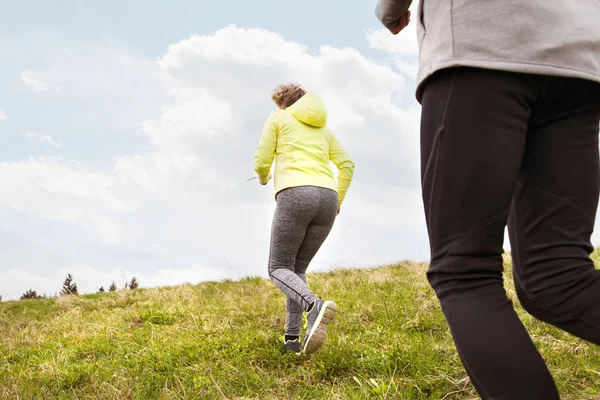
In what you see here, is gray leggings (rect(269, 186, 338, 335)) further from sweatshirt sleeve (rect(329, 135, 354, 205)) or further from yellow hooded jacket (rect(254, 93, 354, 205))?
sweatshirt sleeve (rect(329, 135, 354, 205))

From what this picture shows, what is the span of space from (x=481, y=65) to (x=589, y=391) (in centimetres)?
221

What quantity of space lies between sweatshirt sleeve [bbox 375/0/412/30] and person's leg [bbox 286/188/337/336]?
258 centimetres

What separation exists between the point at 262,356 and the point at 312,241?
106cm

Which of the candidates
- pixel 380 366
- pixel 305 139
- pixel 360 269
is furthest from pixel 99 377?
pixel 360 269

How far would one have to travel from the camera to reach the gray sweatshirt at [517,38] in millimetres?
1397

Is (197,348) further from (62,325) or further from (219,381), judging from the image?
(62,325)

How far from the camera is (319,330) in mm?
3715

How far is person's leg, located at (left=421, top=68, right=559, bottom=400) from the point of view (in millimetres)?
1349

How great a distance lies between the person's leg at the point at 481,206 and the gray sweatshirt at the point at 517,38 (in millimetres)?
45

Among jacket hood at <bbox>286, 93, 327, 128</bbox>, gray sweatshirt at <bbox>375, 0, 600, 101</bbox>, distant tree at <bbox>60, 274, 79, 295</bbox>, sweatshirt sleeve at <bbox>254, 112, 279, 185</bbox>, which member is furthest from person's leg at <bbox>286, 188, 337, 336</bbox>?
distant tree at <bbox>60, 274, 79, 295</bbox>

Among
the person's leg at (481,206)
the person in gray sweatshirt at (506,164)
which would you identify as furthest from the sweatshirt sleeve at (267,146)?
the person's leg at (481,206)

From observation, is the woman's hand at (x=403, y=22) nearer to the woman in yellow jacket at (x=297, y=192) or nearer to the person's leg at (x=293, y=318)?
the woman in yellow jacket at (x=297, y=192)

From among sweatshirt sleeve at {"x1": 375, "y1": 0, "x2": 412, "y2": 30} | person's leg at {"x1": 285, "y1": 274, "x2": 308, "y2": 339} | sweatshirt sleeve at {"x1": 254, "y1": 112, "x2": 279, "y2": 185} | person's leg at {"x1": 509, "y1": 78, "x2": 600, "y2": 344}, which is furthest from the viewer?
person's leg at {"x1": 285, "y1": 274, "x2": 308, "y2": 339}

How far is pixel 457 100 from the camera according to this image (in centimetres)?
141
